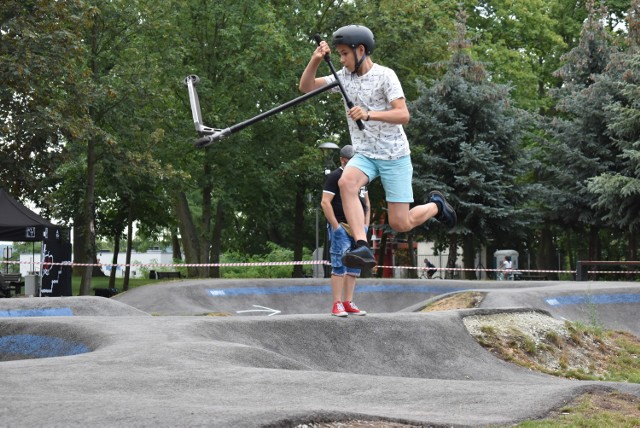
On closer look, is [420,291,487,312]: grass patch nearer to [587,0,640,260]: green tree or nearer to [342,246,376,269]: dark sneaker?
[342,246,376,269]: dark sneaker

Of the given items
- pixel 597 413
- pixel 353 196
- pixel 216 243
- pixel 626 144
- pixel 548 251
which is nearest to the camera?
pixel 597 413

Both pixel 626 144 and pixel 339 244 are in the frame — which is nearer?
pixel 339 244

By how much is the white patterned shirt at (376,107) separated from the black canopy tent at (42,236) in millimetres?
14432

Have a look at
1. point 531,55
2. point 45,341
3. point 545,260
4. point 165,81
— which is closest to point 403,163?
point 45,341

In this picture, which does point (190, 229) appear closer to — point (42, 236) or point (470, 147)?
point (470, 147)

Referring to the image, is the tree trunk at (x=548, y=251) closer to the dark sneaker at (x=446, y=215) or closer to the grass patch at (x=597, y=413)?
the dark sneaker at (x=446, y=215)

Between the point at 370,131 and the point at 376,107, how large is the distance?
0.81 feet

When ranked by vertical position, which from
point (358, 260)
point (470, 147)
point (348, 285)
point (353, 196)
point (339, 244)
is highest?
→ point (470, 147)

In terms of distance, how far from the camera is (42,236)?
71.7 feet

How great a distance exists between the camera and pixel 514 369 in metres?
10.0

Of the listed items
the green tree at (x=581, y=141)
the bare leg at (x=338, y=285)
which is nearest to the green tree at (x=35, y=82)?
the bare leg at (x=338, y=285)

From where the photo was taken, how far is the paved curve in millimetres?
4766

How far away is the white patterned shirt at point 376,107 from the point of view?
27.5ft

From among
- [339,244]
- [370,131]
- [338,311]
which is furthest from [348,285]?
[370,131]
